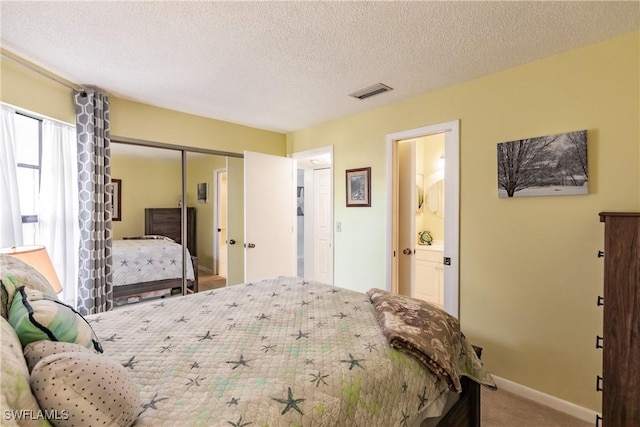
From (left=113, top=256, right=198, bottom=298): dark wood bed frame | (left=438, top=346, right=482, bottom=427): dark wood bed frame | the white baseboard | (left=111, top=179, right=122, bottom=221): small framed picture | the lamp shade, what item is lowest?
the white baseboard

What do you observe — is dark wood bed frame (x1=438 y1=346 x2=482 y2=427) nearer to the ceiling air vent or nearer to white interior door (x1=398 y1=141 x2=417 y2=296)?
white interior door (x1=398 y1=141 x2=417 y2=296)

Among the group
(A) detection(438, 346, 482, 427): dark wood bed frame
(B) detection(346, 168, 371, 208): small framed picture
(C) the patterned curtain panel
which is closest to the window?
(C) the patterned curtain panel

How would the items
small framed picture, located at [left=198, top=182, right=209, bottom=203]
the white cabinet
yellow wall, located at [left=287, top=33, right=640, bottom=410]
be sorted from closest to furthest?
yellow wall, located at [left=287, top=33, right=640, bottom=410], small framed picture, located at [left=198, top=182, right=209, bottom=203], the white cabinet

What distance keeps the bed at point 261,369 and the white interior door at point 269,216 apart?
1612mm

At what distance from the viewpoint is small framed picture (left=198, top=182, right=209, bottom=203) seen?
3.44 m

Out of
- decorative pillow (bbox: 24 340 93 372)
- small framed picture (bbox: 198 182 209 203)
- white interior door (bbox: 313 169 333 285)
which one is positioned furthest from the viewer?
white interior door (bbox: 313 169 333 285)

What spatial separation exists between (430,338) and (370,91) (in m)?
2.11

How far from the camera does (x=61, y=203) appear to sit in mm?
2521

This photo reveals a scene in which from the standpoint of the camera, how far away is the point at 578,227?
1986mm

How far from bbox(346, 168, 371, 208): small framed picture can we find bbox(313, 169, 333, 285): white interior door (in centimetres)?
151

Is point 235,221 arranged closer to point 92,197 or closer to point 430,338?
point 92,197

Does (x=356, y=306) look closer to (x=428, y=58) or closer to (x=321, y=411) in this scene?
(x=321, y=411)

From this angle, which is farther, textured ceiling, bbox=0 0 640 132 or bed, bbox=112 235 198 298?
bed, bbox=112 235 198 298

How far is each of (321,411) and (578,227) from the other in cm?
206
